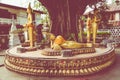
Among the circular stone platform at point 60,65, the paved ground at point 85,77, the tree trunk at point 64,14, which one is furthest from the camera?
the tree trunk at point 64,14

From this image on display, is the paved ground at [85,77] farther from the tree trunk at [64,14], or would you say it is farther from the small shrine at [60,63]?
the tree trunk at [64,14]

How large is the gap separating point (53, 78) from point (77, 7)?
4772 mm

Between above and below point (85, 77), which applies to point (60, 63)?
above

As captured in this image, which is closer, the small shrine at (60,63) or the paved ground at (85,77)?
the paved ground at (85,77)

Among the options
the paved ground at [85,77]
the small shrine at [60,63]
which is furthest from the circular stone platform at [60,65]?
the paved ground at [85,77]

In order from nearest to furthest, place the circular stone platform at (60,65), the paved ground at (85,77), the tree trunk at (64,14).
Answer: the paved ground at (85,77)
the circular stone platform at (60,65)
the tree trunk at (64,14)

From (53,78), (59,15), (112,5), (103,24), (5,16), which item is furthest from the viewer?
(112,5)

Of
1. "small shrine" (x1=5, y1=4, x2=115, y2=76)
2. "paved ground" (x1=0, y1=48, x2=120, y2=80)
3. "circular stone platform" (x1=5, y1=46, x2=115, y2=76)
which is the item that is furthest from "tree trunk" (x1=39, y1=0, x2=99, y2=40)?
"paved ground" (x1=0, y1=48, x2=120, y2=80)

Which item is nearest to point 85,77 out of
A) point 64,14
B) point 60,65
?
point 60,65

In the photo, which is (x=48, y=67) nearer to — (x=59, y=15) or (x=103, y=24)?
(x=59, y=15)

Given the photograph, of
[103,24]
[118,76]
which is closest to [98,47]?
[118,76]

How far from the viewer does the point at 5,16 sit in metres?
28.5

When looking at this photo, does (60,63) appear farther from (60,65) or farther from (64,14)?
(64,14)

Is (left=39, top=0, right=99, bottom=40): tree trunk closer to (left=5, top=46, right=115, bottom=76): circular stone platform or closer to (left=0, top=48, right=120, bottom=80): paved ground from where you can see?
(left=5, top=46, right=115, bottom=76): circular stone platform
